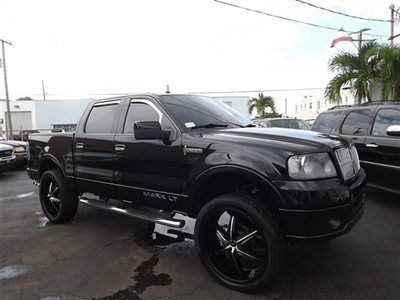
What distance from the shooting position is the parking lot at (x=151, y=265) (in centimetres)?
366

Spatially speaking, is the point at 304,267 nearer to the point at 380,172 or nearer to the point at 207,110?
the point at 207,110

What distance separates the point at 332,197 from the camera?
3.29 metres

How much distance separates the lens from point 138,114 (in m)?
4.85

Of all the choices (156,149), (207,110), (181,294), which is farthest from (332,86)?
(181,294)

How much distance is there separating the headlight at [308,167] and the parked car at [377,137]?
2.83 meters

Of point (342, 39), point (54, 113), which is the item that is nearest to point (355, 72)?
point (342, 39)

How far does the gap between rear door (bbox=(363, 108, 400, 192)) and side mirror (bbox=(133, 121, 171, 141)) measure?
12.4ft

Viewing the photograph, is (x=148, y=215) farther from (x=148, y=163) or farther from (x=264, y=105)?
(x=264, y=105)

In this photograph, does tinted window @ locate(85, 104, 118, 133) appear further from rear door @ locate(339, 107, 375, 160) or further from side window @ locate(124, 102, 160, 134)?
rear door @ locate(339, 107, 375, 160)

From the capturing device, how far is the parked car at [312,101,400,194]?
19.6ft

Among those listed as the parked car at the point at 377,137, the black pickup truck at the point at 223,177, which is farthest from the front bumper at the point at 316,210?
the parked car at the point at 377,137

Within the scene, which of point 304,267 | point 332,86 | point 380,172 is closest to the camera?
point 304,267

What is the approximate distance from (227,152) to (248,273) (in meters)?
1.15

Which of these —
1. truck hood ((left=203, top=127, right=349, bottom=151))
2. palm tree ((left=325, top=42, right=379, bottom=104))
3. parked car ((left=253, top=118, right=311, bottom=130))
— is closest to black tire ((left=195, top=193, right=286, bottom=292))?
truck hood ((left=203, top=127, right=349, bottom=151))
